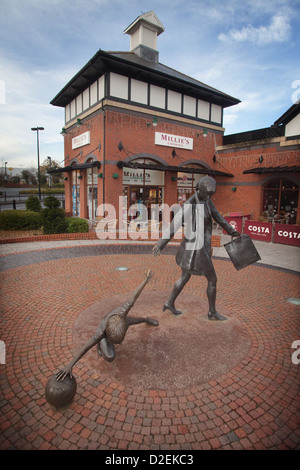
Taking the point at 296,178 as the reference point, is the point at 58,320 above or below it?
below

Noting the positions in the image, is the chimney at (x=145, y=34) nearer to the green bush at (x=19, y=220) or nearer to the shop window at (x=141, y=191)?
the shop window at (x=141, y=191)

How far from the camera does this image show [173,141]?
675 inches

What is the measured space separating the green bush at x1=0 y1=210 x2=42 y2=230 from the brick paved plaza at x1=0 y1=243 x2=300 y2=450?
8295 millimetres

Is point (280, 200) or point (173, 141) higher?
point (173, 141)

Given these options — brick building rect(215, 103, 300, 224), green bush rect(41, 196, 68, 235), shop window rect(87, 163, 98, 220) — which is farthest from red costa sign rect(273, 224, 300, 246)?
shop window rect(87, 163, 98, 220)

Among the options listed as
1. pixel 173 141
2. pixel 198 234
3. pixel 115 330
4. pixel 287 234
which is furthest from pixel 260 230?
pixel 115 330

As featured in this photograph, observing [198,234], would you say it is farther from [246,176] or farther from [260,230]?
[246,176]

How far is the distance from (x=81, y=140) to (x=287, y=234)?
13.6 metres

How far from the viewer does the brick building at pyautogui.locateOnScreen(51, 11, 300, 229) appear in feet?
48.6

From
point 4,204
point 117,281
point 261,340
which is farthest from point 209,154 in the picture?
point 4,204

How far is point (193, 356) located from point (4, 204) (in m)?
34.8

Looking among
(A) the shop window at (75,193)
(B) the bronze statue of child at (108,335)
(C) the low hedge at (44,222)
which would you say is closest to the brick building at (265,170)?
(A) the shop window at (75,193)

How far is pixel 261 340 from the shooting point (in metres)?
4.24
